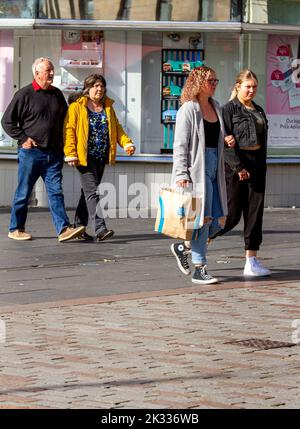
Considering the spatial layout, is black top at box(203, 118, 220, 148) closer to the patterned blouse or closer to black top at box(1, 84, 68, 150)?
the patterned blouse

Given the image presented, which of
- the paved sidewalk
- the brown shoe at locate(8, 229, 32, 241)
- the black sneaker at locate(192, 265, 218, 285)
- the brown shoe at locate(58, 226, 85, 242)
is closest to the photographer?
the paved sidewalk

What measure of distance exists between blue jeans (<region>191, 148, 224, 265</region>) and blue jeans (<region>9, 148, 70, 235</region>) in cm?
316

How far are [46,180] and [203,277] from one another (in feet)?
11.6

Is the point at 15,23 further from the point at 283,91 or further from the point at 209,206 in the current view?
the point at 209,206

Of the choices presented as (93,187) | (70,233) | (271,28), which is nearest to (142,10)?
(271,28)

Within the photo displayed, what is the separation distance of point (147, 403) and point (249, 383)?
798mm

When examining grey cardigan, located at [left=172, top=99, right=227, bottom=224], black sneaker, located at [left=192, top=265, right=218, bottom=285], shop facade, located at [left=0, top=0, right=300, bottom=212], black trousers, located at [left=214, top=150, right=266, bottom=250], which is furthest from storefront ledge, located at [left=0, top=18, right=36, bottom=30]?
black sneaker, located at [left=192, top=265, right=218, bottom=285]

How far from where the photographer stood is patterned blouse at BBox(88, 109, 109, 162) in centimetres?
1366

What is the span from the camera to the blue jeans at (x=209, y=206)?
10859 mm

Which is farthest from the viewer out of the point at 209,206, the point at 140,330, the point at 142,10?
the point at 142,10

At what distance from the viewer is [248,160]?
11492mm

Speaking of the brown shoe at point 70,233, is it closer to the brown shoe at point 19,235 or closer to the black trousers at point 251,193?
the brown shoe at point 19,235

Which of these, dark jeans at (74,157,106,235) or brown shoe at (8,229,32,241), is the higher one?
dark jeans at (74,157,106,235)
